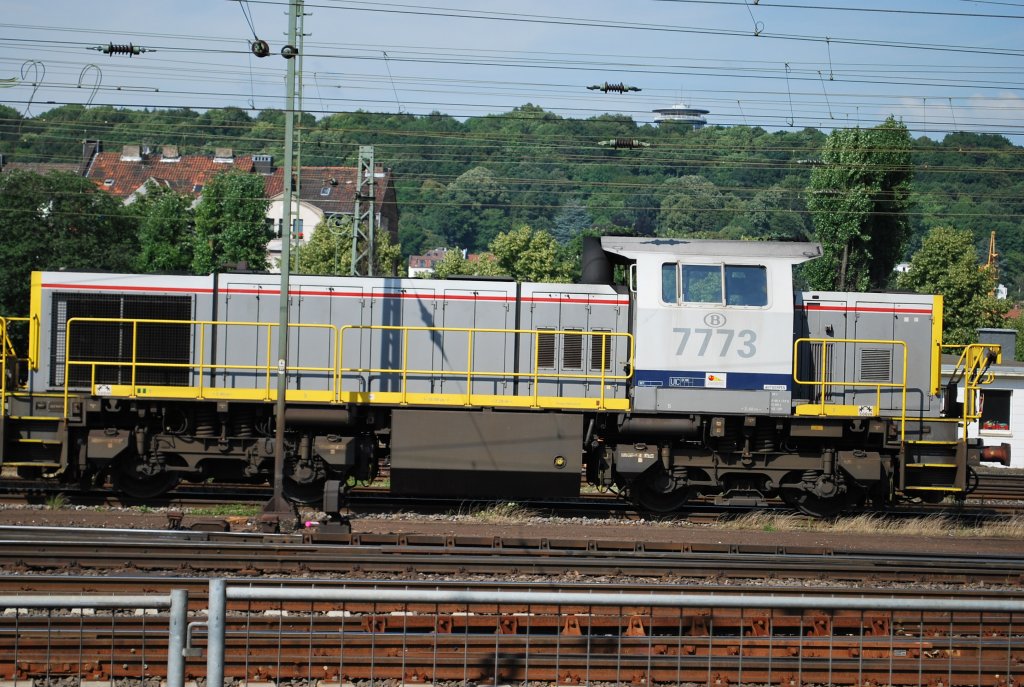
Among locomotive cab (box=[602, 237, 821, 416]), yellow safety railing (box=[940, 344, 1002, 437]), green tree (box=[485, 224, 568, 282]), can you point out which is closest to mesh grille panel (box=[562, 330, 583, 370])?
locomotive cab (box=[602, 237, 821, 416])

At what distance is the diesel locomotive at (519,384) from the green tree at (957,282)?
35560mm

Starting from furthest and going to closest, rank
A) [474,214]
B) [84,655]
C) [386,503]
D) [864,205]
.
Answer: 1. [474,214]
2. [864,205]
3. [386,503]
4. [84,655]

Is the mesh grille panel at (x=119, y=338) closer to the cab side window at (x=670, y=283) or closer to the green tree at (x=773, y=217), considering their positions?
the cab side window at (x=670, y=283)

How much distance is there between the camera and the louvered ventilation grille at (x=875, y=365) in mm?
15008

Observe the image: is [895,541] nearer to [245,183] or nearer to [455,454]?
[455,454]

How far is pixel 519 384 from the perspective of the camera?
15.0m

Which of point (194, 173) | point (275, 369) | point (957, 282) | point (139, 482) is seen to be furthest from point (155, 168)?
point (275, 369)

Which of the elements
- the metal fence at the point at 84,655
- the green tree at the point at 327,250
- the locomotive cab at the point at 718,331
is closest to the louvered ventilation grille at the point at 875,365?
the locomotive cab at the point at 718,331

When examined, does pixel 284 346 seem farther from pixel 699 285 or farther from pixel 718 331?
pixel 718 331

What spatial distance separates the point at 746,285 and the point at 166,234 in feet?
163

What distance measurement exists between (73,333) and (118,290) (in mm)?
943

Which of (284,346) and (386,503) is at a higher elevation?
(284,346)

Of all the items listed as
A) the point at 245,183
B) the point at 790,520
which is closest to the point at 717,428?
the point at 790,520

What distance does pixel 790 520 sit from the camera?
48.2 ft
